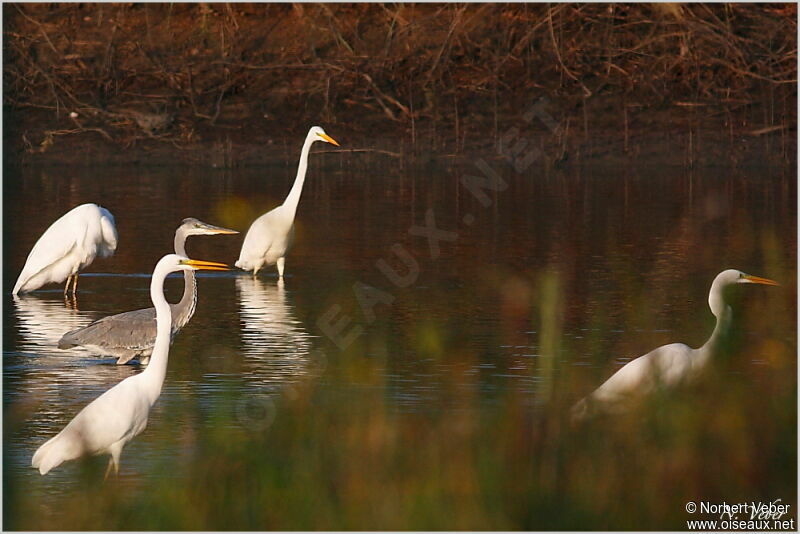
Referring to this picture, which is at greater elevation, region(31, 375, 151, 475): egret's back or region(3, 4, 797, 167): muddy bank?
region(3, 4, 797, 167): muddy bank

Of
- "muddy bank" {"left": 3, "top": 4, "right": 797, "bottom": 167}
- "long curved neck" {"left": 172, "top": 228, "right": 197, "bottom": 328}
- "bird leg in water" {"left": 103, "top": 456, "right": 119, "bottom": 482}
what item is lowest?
"bird leg in water" {"left": 103, "top": 456, "right": 119, "bottom": 482}

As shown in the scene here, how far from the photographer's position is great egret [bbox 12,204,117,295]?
1059cm

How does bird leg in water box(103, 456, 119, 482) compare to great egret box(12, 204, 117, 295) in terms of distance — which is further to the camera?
great egret box(12, 204, 117, 295)

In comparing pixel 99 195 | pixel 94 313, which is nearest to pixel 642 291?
pixel 94 313

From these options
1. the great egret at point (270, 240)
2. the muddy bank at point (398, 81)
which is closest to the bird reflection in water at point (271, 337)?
the great egret at point (270, 240)

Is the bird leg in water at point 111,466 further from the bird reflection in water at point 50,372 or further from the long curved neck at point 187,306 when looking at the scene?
the long curved neck at point 187,306

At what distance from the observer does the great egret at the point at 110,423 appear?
18.5ft

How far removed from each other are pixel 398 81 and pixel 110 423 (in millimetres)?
14440

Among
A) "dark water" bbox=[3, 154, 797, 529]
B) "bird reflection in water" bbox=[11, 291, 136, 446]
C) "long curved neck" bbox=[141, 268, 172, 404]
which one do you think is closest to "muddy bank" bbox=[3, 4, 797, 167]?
"dark water" bbox=[3, 154, 797, 529]

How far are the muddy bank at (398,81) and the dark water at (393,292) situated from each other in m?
0.56

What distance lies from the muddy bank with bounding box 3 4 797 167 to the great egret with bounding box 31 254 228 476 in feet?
42.7

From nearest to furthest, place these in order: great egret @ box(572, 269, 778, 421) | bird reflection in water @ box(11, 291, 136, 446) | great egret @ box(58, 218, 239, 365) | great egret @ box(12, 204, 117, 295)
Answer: great egret @ box(572, 269, 778, 421)
bird reflection in water @ box(11, 291, 136, 446)
great egret @ box(58, 218, 239, 365)
great egret @ box(12, 204, 117, 295)

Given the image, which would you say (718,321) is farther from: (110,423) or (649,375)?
(110,423)

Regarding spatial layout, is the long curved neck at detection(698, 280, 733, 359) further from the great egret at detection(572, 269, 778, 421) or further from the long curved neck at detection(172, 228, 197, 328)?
the long curved neck at detection(172, 228, 197, 328)
